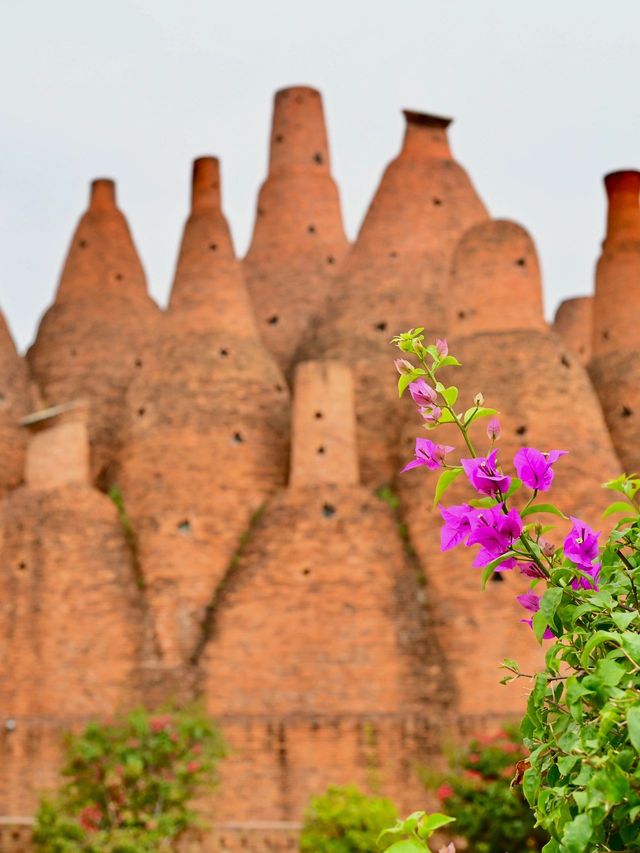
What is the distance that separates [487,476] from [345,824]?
16.9 m

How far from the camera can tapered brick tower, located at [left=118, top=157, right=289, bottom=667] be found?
26.9 metres

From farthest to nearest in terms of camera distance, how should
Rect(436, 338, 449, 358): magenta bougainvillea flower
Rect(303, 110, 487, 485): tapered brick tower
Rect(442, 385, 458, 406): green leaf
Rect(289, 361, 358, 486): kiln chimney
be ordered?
1. Rect(303, 110, 487, 485): tapered brick tower
2. Rect(289, 361, 358, 486): kiln chimney
3. Rect(436, 338, 449, 358): magenta bougainvillea flower
4. Rect(442, 385, 458, 406): green leaf

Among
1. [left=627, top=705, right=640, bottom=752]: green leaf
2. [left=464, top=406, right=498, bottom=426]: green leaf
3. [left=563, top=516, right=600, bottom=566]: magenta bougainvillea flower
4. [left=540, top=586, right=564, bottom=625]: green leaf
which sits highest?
[left=464, top=406, right=498, bottom=426]: green leaf

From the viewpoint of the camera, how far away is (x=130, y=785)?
2209 cm

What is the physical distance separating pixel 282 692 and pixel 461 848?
555 centimetres

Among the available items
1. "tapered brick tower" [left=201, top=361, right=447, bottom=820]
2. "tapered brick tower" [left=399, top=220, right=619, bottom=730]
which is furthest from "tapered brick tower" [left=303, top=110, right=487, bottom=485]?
"tapered brick tower" [left=201, top=361, right=447, bottom=820]

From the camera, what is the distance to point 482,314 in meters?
28.1

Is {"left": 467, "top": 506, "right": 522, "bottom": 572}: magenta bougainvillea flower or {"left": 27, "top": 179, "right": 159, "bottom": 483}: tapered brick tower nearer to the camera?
{"left": 467, "top": 506, "right": 522, "bottom": 572}: magenta bougainvillea flower

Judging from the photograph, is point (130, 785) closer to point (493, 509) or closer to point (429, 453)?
point (429, 453)

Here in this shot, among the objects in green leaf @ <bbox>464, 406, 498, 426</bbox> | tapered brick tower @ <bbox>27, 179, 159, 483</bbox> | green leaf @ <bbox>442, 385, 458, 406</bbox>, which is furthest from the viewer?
tapered brick tower @ <bbox>27, 179, 159, 483</bbox>

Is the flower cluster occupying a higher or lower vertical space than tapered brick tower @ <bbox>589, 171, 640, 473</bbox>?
lower

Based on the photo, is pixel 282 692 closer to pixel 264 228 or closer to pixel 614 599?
pixel 264 228

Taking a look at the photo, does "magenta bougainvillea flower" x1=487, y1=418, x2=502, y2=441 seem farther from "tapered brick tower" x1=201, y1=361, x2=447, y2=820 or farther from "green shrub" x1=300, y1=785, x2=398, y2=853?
"tapered brick tower" x1=201, y1=361, x2=447, y2=820

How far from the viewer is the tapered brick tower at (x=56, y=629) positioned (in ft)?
82.8
